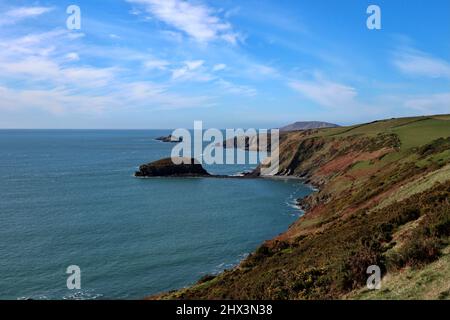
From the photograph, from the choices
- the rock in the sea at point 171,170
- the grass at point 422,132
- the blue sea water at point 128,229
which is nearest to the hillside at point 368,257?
the blue sea water at point 128,229

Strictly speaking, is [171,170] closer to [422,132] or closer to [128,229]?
[128,229]

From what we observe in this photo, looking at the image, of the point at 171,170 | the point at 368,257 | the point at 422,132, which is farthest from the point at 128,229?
the point at 422,132

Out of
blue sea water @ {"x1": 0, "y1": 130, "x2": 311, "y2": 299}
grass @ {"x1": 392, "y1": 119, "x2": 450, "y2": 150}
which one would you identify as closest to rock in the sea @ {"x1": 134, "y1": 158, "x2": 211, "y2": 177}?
blue sea water @ {"x1": 0, "y1": 130, "x2": 311, "y2": 299}

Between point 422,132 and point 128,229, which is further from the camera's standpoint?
point 422,132

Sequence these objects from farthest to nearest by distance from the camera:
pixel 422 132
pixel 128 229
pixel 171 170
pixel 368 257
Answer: pixel 171 170 < pixel 422 132 < pixel 128 229 < pixel 368 257

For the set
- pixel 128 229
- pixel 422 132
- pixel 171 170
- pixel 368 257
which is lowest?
pixel 128 229

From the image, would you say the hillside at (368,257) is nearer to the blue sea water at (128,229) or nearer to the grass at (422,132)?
the blue sea water at (128,229)

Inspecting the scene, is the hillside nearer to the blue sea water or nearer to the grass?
the blue sea water
